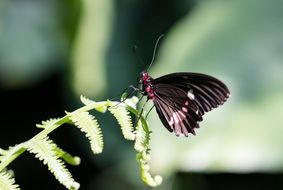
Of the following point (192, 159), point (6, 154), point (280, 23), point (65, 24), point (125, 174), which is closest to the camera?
point (6, 154)

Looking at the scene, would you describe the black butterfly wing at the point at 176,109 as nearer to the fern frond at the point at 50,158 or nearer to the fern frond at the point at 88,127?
the fern frond at the point at 88,127

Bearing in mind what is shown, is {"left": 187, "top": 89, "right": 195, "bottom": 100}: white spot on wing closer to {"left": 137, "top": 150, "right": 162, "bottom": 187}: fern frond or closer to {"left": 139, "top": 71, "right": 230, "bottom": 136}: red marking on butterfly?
{"left": 139, "top": 71, "right": 230, "bottom": 136}: red marking on butterfly

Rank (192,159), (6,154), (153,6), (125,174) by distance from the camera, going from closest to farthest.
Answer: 1. (6,154)
2. (192,159)
3. (125,174)
4. (153,6)

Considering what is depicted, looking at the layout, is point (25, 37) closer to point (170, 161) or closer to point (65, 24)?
point (65, 24)

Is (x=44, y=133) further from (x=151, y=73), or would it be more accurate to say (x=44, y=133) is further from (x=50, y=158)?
(x=151, y=73)

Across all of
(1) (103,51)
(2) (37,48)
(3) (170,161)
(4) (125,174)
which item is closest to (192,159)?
(3) (170,161)

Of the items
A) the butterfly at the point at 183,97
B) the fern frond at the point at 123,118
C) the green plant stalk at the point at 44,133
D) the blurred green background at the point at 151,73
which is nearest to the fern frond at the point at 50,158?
the green plant stalk at the point at 44,133

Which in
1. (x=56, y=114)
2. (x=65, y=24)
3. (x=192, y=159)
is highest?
(x=65, y=24)

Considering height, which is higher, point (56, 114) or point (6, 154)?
point (6, 154)
